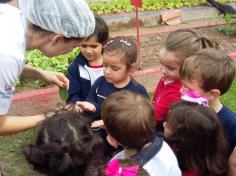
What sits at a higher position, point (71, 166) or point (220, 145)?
point (71, 166)

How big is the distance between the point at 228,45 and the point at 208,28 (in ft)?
2.45

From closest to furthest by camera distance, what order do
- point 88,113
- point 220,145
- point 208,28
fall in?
point 220,145 → point 88,113 → point 208,28

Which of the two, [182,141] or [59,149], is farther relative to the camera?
[182,141]

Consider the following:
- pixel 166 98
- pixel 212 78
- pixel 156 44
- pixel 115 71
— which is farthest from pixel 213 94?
pixel 156 44

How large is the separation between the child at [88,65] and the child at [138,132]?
1102 millimetres

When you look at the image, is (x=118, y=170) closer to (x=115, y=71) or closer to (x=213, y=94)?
(x=213, y=94)

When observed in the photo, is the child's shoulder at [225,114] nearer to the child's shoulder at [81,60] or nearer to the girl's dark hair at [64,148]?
the girl's dark hair at [64,148]

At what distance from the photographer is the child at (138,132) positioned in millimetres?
2426

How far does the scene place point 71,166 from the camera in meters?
2.21

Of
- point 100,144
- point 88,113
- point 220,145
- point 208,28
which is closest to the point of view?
point 100,144

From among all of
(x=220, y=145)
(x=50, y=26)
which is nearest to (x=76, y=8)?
(x=50, y=26)

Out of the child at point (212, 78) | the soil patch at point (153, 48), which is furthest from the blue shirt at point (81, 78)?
the soil patch at point (153, 48)

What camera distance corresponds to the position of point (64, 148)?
2197mm

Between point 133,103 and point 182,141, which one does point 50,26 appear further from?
point 182,141
